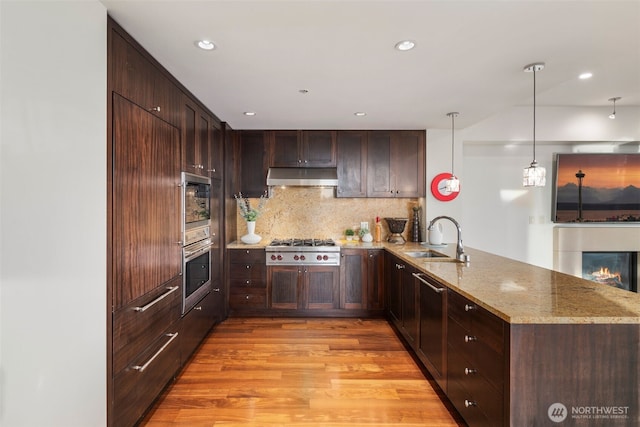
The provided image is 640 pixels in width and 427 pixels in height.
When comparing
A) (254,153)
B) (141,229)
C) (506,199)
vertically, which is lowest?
(141,229)

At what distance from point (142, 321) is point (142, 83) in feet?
4.84

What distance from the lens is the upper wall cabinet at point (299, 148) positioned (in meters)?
4.09

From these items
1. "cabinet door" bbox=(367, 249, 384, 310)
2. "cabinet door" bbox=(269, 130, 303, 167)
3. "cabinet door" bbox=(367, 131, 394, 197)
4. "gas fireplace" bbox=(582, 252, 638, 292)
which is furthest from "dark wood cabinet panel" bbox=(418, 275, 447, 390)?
"gas fireplace" bbox=(582, 252, 638, 292)

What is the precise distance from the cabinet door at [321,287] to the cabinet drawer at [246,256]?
585 millimetres

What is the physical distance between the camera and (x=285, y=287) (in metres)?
3.84

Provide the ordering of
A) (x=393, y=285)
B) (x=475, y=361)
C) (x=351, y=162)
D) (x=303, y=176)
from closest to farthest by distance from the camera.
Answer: (x=475, y=361) → (x=393, y=285) → (x=303, y=176) → (x=351, y=162)

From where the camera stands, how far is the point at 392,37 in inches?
71.7

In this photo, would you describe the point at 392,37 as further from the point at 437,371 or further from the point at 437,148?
the point at 437,148

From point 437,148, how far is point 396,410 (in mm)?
3160

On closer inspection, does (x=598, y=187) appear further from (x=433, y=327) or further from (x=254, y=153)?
(x=254, y=153)

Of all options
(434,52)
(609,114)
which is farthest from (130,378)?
(609,114)

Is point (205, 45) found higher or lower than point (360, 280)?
higher

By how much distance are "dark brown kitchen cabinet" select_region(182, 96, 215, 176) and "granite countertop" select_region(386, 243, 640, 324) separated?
215cm

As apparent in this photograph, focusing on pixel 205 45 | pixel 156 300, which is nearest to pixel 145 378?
pixel 156 300
